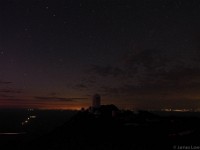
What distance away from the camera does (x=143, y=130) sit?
1005 inches

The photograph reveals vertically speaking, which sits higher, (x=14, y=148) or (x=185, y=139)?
(x=185, y=139)

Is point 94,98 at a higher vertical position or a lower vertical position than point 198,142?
higher

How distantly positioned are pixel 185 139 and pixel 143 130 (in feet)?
17.3

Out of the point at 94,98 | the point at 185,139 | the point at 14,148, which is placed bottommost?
the point at 14,148

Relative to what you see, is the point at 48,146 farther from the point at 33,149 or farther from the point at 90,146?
the point at 90,146


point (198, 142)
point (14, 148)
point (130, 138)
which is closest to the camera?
point (198, 142)

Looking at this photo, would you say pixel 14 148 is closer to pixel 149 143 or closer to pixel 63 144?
pixel 63 144

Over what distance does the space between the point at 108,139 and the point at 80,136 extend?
3343mm

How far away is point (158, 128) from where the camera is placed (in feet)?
85.5

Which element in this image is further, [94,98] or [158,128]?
[94,98]

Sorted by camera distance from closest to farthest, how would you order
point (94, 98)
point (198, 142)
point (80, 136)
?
1. point (198, 142)
2. point (80, 136)
3. point (94, 98)

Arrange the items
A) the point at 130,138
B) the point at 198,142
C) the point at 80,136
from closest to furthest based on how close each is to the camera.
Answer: the point at 198,142 < the point at 130,138 < the point at 80,136

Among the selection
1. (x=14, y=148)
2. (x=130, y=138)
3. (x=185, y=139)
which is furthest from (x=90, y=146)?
(x=14, y=148)

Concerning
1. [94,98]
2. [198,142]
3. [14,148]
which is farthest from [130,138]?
[94,98]
